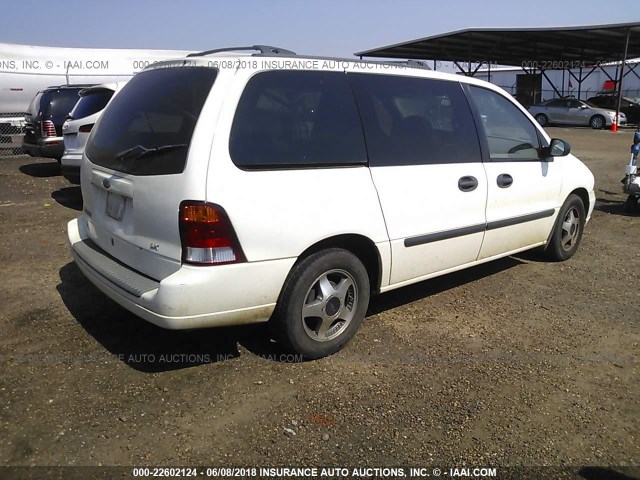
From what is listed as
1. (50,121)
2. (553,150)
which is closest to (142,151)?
(553,150)

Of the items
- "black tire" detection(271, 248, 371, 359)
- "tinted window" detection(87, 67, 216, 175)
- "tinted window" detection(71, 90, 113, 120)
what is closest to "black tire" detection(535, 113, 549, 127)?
"tinted window" detection(71, 90, 113, 120)

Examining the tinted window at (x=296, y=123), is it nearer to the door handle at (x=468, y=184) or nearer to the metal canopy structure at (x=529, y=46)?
the door handle at (x=468, y=184)

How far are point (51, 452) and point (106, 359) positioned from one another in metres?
0.87

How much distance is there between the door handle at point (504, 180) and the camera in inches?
170

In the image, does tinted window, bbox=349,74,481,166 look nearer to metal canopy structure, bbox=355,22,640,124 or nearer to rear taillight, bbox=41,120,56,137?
rear taillight, bbox=41,120,56,137

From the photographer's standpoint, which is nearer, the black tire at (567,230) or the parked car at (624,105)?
the black tire at (567,230)

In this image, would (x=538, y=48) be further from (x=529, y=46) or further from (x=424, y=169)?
(x=424, y=169)

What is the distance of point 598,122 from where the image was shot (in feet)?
83.4

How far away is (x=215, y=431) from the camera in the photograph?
274cm

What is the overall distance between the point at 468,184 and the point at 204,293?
2.19 metres

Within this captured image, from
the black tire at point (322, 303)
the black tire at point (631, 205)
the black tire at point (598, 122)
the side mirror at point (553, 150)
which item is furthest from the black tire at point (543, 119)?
the black tire at point (322, 303)

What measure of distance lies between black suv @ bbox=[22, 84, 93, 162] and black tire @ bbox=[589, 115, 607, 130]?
22.9 metres

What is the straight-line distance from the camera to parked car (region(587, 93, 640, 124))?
1106 inches

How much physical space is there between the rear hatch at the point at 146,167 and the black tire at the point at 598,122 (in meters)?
26.3
